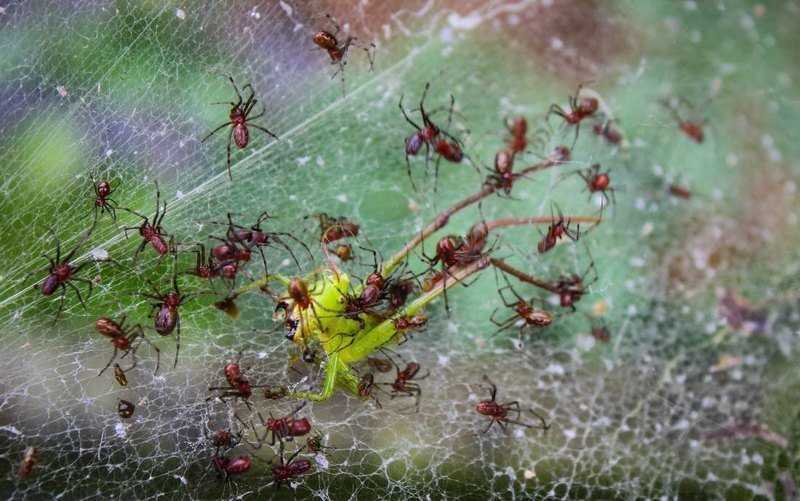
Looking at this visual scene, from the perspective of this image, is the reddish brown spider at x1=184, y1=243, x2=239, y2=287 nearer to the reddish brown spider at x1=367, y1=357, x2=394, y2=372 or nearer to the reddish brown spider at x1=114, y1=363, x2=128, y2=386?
the reddish brown spider at x1=114, y1=363, x2=128, y2=386

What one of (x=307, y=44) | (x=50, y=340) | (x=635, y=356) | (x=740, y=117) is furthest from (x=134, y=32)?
(x=740, y=117)

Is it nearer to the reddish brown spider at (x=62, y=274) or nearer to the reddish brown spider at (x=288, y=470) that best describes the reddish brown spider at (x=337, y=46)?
the reddish brown spider at (x=62, y=274)

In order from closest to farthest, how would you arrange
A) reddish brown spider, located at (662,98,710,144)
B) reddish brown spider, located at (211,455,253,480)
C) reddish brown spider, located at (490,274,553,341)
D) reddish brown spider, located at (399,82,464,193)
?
1. reddish brown spider, located at (211,455,253,480)
2. reddish brown spider, located at (490,274,553,341)
3. reddish brown spider, located at (399,82,464,193)
4. reddish brown spider, located at (662,98,710,144)

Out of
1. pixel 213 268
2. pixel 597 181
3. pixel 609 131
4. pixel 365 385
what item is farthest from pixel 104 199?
pixel 609 131

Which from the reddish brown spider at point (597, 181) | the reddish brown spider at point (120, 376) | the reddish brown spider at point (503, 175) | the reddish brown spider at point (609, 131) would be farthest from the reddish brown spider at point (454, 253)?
the reddish brown spider at point (120, 376)

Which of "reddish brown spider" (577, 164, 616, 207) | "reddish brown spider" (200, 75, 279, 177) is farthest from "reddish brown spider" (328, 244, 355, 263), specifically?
"reddish brown spider" (577, 164, 616, 207)

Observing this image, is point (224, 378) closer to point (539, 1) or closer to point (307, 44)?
point (307, 44)

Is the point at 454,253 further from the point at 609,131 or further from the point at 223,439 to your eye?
the point at 609,131
